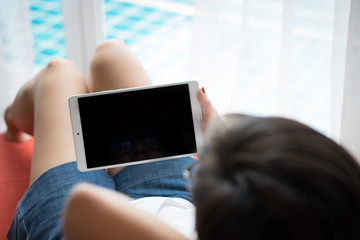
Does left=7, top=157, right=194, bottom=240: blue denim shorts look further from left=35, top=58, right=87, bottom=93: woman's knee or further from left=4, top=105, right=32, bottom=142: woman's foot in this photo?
left=4, top=105, right=32, bottom=142: woman's foot

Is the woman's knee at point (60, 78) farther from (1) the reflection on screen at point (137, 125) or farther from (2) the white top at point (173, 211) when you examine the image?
(2) the white top at point (173, 211)

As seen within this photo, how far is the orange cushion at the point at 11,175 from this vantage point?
0.90 m

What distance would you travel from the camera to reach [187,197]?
759 millimetres

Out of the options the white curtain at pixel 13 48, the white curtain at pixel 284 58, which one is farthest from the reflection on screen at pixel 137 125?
the white curtain at pixel 13 48

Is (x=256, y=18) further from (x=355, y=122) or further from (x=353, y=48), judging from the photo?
(x=355, y=122)

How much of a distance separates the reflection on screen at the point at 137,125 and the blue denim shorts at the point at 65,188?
0.11ft

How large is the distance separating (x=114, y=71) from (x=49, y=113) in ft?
0.61

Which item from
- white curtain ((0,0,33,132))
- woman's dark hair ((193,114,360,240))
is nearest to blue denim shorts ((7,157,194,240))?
woman's dark hair ((193,114,360,240))

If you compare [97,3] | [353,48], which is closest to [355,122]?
[353,48]

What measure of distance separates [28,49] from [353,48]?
131 cm

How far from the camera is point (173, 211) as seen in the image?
0.67 metres

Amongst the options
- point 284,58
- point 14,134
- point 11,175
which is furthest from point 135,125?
point 284,58

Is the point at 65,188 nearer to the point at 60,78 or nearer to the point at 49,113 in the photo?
the point at 49,113

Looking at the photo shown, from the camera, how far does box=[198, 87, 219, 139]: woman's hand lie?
2.63 feet
